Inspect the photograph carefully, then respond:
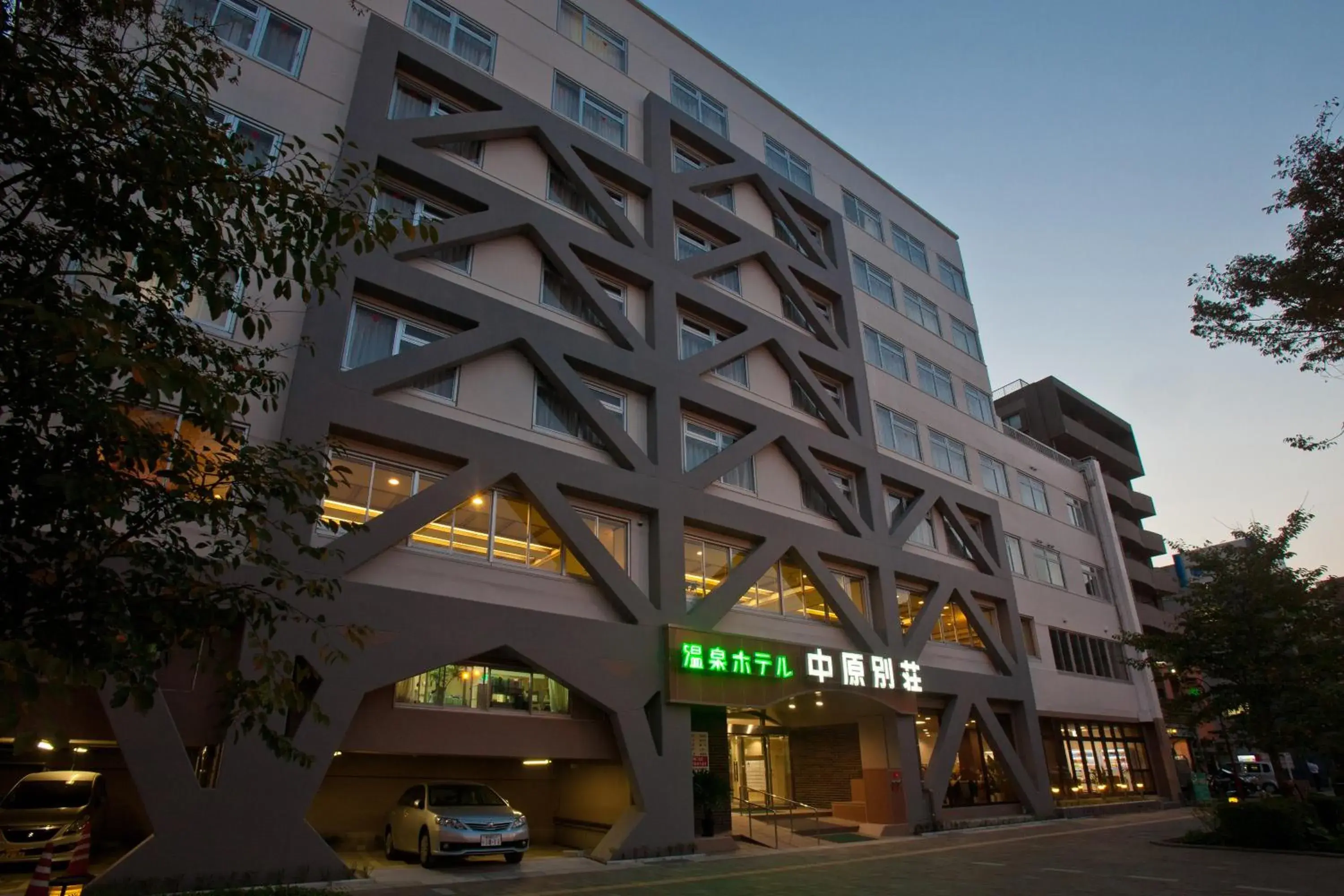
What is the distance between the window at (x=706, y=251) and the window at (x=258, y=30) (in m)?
11.3

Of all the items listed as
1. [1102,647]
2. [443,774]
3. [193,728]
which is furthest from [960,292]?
[193,728]

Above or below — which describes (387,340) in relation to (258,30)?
below

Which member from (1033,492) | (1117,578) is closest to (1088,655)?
(1117,578)

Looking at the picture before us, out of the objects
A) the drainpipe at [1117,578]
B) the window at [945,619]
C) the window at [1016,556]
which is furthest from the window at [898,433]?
the drainpipe at [1117,578]

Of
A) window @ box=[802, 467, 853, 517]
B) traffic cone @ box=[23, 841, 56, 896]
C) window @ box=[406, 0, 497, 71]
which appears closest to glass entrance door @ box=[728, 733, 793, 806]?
window @ box=[802, 467, 853, 517]

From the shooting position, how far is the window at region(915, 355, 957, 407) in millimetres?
31688

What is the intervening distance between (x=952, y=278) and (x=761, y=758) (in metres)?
24.2

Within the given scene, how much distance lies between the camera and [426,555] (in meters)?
15.0

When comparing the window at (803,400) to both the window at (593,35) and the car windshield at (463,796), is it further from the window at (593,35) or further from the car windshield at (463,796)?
the car windshield at (463,796)

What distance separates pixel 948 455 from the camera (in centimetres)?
3095

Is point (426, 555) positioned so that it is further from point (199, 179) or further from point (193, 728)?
point (199, 179)

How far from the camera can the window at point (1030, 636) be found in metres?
30.5

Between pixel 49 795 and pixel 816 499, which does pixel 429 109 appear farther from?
pixel 49 795

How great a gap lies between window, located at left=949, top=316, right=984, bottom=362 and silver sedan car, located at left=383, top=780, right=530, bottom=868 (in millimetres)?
28240
